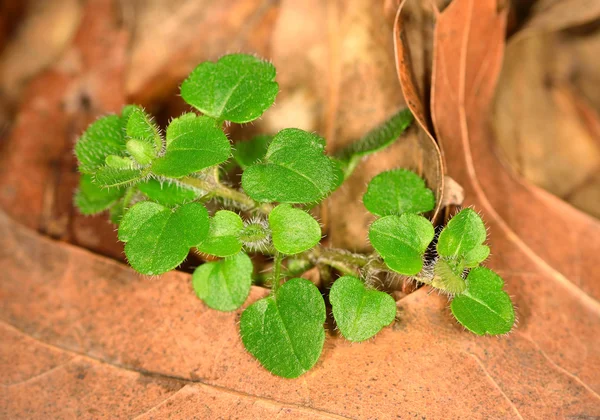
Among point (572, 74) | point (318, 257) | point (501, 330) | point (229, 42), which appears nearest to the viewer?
point (501, 330)

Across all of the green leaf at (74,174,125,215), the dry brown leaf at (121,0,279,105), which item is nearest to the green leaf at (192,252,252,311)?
the green leaf at (74,174,125,215)

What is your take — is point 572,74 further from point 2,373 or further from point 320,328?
point 2,373

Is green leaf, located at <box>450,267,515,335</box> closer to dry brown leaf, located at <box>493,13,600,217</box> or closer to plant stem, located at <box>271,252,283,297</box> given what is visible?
plant stem, located at <box>271,252,283,297</box>

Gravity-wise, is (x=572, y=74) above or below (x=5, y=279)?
above

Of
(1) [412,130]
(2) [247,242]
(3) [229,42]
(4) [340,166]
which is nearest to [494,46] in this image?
(1) [412,130]

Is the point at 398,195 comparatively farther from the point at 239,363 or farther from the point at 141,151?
the point at 141,151

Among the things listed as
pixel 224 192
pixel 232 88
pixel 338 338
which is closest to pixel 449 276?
pixel 338 338

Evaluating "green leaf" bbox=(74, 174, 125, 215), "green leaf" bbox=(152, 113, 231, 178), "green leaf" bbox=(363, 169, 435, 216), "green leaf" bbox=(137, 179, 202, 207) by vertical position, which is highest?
"green leaf" bbox=(152, 113, 231, 178)
